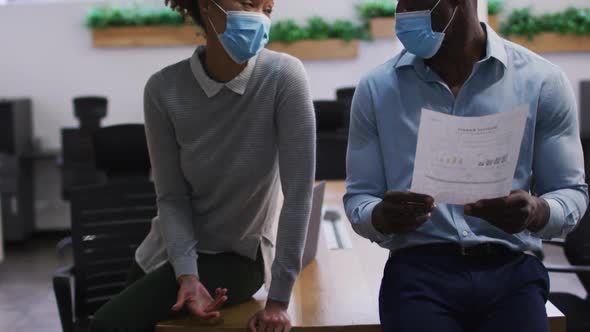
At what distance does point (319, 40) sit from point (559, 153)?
4.54 meters

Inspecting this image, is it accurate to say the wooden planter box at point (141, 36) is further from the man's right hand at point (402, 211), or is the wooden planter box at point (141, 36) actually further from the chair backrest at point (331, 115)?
the man's right hand at point (402, 211)

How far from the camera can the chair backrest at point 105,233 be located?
98.7 inches

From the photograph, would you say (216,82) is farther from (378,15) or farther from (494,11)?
(494,11)

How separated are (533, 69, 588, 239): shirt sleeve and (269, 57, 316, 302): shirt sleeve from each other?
1.82ft

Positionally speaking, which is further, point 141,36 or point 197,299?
point 141,36

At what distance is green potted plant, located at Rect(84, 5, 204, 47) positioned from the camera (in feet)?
19.8

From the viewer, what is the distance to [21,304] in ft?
14.6

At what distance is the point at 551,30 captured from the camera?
5.99 metres

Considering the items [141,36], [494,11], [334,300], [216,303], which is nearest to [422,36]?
[334,300]

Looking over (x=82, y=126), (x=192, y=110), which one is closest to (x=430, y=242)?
(x=192, y=110)

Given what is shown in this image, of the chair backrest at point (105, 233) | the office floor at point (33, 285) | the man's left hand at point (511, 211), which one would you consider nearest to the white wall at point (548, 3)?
the office floor at point (33, 285)

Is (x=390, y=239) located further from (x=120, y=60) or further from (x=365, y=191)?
(x=120, y=60)

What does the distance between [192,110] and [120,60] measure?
4.45 meters

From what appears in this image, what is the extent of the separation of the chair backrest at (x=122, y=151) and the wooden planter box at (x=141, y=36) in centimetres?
246
